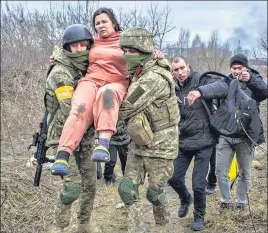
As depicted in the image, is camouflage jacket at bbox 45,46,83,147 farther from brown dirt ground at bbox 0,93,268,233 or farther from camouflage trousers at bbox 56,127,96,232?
brown dirt ground at bbox 0,93,268,233

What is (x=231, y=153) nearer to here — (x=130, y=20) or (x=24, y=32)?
(x=130, y=20)

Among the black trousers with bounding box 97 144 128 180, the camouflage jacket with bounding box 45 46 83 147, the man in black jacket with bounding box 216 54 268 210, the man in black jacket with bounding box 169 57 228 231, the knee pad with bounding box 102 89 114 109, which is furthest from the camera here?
the black trousers with bounding box 97 144 128 180

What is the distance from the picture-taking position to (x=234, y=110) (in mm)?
4984

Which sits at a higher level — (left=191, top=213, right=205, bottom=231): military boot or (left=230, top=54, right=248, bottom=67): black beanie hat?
(left=230, top=54, right=248, bottom=67): black beanie hat

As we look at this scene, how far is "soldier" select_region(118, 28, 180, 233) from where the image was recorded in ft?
11.6

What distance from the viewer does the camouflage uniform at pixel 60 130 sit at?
3655 mm

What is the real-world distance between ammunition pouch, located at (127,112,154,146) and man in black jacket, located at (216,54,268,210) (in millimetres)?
1920

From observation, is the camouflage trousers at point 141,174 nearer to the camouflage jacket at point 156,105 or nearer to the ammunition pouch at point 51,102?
the camouflage jacket at point 156,105

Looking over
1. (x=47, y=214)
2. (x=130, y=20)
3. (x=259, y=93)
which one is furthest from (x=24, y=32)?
(x=259, y=93)

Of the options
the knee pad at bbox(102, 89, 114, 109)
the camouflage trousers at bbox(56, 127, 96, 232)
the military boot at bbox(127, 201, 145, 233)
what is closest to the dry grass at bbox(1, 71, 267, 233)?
the camouflage trousers at bbox(56, 127, 96, 232)

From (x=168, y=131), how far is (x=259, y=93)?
192 cm

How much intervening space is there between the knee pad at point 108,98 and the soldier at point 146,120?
0.52ft

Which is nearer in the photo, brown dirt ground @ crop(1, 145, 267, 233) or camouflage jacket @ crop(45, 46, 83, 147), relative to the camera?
camouflage jacket @ crop(45, 46, 83, 147)

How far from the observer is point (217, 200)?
601 cm
